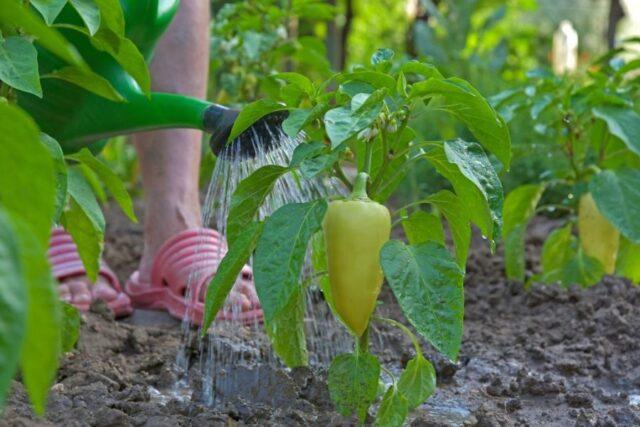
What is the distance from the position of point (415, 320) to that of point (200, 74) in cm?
151

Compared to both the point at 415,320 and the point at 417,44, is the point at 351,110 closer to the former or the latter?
the point at 415,320

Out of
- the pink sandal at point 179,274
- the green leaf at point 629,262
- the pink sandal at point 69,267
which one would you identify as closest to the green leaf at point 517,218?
the green leaf at point 629,262

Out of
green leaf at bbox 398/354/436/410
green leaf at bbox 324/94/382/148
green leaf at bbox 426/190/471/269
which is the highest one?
green leaf at bbox 324/94/382/148

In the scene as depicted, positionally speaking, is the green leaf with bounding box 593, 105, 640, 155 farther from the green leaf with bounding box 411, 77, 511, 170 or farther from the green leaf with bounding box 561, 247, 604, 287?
the green leaf with bounding box 411, 77, 511, 170

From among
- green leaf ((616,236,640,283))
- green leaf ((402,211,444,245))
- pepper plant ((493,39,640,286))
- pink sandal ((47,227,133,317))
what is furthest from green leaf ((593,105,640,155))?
pink sandal ((47,227,133,317))

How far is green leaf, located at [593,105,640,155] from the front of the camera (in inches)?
87.3

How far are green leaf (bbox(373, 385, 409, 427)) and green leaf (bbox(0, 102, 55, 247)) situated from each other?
2.42ft

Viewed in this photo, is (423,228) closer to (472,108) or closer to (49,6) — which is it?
(472,108)

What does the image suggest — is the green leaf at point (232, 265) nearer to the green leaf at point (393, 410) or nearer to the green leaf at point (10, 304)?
the green leaf at point (393, 410)

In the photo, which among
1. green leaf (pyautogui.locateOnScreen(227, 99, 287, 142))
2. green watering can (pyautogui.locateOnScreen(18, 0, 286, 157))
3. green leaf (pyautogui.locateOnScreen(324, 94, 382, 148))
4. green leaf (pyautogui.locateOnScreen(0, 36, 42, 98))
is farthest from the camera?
green watering can (pyautogui.locateOnScreen(18, 0, 286, 157))

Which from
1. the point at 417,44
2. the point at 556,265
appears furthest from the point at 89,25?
the point at 417,44

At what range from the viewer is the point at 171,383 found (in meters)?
1.79

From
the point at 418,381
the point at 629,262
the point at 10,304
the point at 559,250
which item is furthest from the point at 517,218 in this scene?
the point at 10,304

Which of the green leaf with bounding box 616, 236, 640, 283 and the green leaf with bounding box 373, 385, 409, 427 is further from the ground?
the green leaf with bounding box 616, 236, 640, 283
